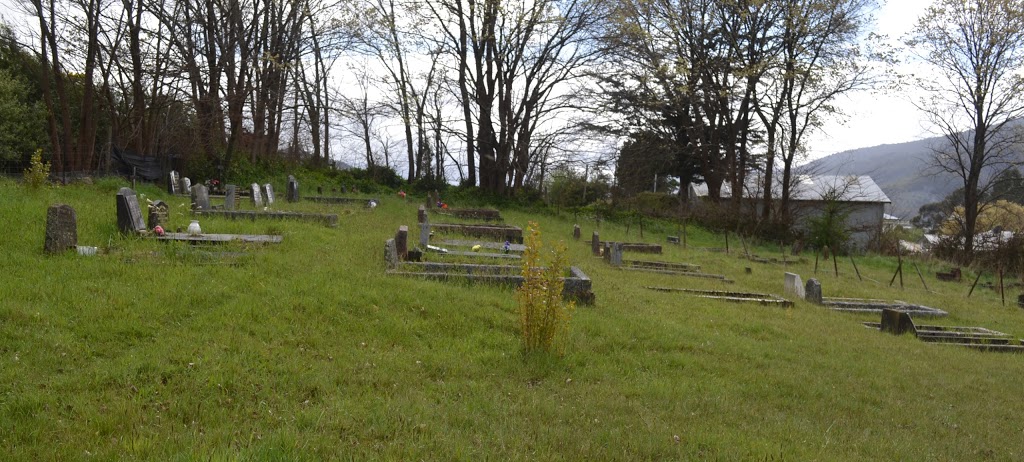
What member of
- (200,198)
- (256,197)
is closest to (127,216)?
(200,198)

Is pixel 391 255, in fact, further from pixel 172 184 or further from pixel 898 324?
pixel 172 184

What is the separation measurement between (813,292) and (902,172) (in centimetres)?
17789

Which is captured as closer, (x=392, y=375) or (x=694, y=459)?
(x=694, y=459)

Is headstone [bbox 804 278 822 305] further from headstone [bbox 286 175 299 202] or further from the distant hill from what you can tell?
the distant hill

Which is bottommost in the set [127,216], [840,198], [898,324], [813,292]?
[898,324]

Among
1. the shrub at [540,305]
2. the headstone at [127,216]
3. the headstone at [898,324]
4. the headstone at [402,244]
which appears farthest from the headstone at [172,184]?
the headstone at [898,324]

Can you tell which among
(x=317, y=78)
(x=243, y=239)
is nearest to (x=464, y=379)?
(x=243, y=239)

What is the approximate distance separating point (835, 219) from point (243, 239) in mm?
23975

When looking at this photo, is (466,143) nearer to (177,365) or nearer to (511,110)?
(511,110)

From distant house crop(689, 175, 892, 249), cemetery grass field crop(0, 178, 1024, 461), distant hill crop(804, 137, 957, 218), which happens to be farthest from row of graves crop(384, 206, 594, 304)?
distant hill crop(804, 137, 957, 218)

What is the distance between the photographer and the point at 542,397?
5.33 meters

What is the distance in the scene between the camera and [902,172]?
167m

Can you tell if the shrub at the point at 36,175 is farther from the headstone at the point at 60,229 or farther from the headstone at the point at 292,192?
the headstone at the point at 292,192

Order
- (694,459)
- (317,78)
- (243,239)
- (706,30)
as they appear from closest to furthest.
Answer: (694,459)
(243,239)
(706,30)
(317,78)
